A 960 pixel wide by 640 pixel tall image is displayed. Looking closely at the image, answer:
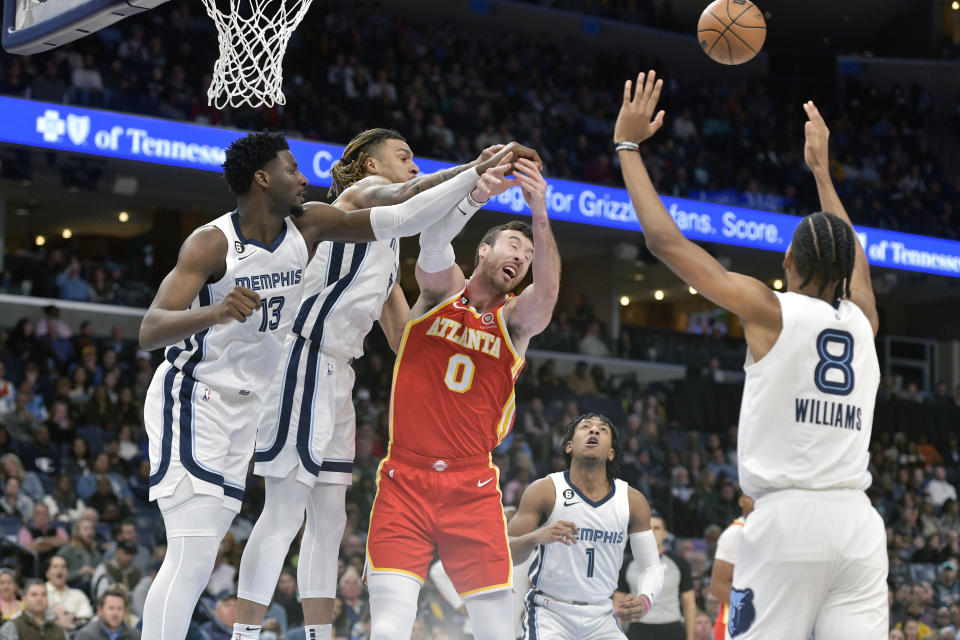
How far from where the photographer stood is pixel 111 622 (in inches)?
373

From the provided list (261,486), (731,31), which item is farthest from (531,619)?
(261,486)

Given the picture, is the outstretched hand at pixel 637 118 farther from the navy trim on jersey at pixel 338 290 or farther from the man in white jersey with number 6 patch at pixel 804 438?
the navy trim on jersey at pixel 338 290

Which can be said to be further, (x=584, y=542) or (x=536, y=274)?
(x=584, y=542)

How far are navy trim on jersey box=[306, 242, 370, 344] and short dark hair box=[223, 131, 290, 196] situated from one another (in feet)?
2.44

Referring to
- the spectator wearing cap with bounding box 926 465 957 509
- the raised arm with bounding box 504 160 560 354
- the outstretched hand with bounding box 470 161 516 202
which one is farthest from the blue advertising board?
the outstretched hand with bounding box 470 161 516 202

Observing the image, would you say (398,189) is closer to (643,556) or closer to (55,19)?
(55,19)

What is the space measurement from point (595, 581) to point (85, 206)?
1745 cm

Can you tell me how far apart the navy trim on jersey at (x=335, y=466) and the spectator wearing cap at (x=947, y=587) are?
13.0m

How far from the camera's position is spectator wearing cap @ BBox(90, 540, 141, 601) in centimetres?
1055

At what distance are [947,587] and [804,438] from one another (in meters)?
14.2

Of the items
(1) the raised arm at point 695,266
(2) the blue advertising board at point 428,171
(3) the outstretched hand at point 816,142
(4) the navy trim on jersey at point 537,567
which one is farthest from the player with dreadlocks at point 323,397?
(2) the blue advertising board at point 428,171

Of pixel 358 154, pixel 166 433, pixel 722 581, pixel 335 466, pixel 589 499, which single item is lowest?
pixel 722 581

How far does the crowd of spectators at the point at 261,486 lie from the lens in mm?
10781

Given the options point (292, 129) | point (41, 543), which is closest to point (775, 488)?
point (41, 543)
